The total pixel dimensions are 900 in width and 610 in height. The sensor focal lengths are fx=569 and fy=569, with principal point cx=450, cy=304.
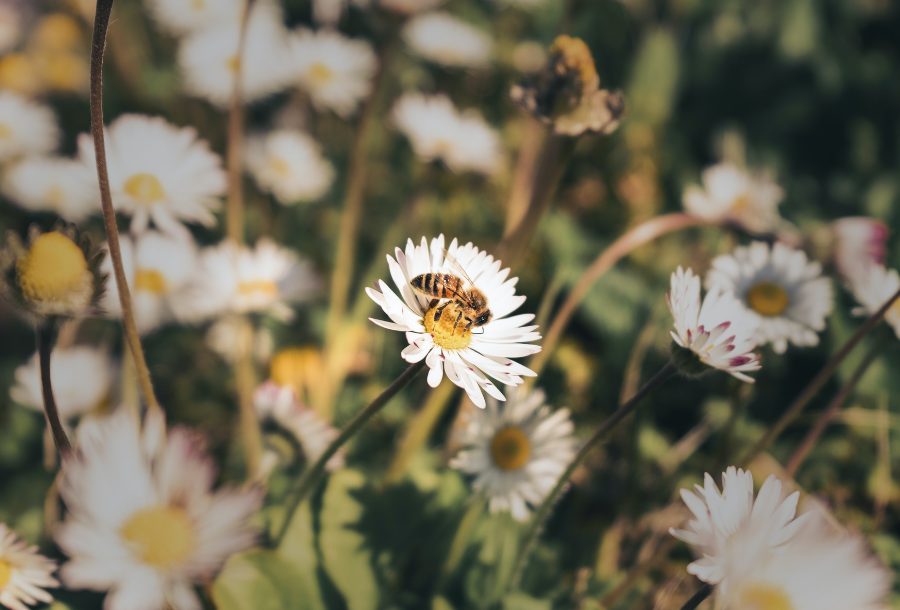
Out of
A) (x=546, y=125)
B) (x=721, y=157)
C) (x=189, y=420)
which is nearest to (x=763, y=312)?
(x=546, y=125)

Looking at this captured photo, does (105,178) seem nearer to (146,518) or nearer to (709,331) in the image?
(146,518)

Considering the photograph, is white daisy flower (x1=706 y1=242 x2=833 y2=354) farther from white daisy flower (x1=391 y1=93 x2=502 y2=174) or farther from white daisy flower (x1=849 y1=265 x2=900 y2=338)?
white daisy flower (x1=391 y1=93 x2=502 y2=174)

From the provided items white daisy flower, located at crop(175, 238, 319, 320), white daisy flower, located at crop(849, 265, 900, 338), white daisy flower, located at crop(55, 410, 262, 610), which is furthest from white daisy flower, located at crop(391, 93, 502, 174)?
white daisy flower, located at crop(55, 410, 262, 610)

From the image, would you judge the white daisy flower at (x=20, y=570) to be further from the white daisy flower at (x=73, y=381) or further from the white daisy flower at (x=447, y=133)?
the white daisy flower at (x=447, y=133)

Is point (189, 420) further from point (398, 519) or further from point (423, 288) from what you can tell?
point (423, 288)

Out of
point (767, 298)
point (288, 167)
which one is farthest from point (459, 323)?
point (288, 167)

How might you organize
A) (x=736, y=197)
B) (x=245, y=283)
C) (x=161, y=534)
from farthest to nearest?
1. (x=736, y=197)
2. (x=245, y=283)
3. (x=161, y=534)

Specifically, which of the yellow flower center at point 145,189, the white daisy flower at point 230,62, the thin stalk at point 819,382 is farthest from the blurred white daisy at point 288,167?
the thin stalk at point 819,382
